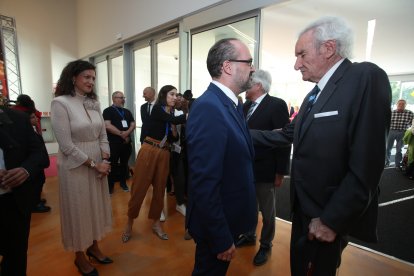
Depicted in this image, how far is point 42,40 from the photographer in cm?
685

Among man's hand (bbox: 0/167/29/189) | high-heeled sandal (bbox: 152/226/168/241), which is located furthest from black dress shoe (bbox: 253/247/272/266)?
man's hand (bbox: 0/167/29/189)

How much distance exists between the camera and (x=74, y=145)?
5.78 ft

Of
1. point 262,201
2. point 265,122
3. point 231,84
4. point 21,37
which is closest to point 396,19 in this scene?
point 265,122

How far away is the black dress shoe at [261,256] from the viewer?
2.16 meters

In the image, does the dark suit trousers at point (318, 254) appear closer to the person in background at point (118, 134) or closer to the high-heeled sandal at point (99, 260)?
the high-heeled sandal at point (99, 260)

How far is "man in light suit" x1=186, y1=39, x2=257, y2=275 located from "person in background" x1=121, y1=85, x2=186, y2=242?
130cm

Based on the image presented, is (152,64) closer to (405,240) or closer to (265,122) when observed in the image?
(265,122)

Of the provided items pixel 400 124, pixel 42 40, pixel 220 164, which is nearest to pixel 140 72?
pixel 42 40

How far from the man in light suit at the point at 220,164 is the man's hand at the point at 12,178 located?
3.19ft

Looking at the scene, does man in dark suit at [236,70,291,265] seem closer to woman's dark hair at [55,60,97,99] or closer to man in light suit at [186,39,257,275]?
man in light suit at [186,39,257,275]

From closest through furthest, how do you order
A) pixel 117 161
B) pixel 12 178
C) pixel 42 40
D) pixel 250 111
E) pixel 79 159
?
pixel 12 178
pixel 79 159
pixel 250 111
pixel 117 161
pixel 42 40

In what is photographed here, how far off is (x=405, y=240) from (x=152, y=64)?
5.08 metres

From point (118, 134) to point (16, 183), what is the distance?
2733 millimetres

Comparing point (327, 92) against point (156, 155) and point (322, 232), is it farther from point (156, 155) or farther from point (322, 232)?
point (156, 155)
